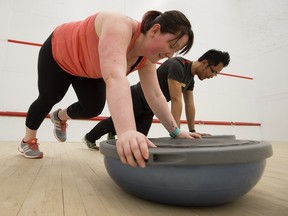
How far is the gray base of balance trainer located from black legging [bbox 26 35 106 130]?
2.31 ft

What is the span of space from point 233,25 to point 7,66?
11.7ft

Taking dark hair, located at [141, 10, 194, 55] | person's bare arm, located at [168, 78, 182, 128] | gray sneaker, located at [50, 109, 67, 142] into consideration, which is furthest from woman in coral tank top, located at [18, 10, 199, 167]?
person's bare arm, located at [168, 78, 182, 128]

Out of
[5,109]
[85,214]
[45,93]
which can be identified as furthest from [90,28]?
[5,109]

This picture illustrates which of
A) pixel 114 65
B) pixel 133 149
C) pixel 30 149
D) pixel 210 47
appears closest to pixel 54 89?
pixel 30 149

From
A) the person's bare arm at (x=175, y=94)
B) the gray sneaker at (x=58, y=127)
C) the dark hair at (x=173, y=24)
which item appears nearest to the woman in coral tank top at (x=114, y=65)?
the dark hair at (x=173, y=24)

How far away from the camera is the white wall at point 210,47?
8.36ft

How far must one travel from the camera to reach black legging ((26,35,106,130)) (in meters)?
1.07

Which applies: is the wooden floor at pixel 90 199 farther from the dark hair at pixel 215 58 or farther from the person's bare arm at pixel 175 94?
the dark hair at pixel 215 58

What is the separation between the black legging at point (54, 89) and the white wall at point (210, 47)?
147 centimetres

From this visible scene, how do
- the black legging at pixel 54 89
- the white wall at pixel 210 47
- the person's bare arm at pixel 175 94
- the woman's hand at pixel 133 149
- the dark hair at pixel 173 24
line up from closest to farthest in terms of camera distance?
1. the woman's hand at pixel 133 149
2. the dark hair at pixel 173 24
3. the black legging at pixel 54 89
4. the person's bare arm at pixel 175 94
5. the white wall at pixel 210 47

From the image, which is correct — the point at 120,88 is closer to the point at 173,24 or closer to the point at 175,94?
the point at 173,24

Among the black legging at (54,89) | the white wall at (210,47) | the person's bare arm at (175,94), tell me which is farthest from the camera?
the white wall at (210,47)

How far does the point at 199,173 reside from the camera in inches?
19.1

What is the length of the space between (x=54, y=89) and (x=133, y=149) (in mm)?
803
